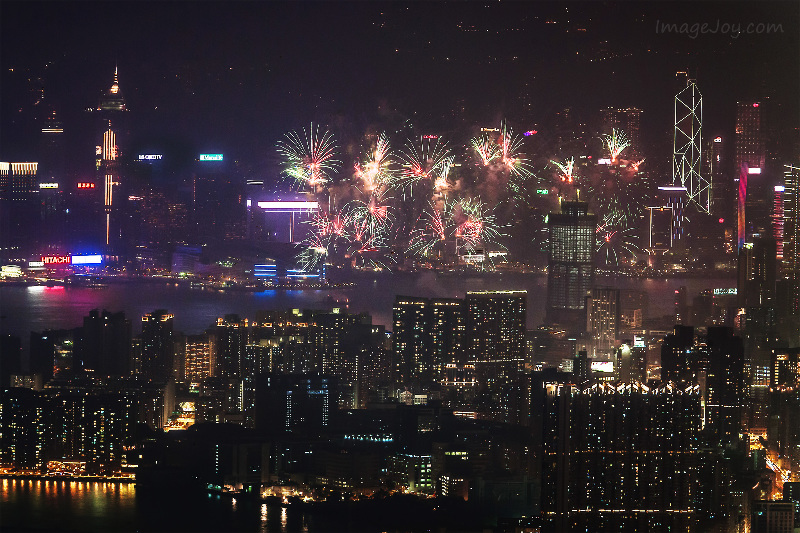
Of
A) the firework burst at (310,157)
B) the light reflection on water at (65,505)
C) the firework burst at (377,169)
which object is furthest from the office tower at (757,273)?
the light reflection on water at (65,505)

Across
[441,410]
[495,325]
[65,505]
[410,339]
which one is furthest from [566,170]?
[65,505]

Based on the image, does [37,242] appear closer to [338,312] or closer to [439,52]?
[338,312]

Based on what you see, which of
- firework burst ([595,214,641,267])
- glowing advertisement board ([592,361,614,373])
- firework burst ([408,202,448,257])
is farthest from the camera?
firework burst ([595,214,641,267])

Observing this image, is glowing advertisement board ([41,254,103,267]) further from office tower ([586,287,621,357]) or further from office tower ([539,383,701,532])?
office tower ([539,383,701,532])

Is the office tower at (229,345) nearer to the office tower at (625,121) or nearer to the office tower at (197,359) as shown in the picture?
the office tower at (197,359)

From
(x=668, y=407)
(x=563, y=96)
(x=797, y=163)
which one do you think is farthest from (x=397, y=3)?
(x=668, y=407)

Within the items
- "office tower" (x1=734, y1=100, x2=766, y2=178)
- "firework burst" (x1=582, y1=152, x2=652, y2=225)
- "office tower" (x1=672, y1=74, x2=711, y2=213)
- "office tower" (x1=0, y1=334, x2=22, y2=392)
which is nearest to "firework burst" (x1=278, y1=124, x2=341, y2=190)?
"firework burst" (x1=582, y1=152, x2=652, y2=225)
